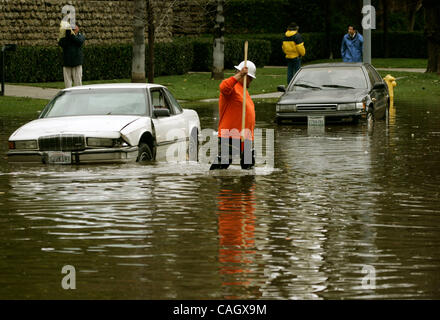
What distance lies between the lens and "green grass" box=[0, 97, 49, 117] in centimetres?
2538

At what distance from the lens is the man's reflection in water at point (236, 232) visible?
25.5 feet

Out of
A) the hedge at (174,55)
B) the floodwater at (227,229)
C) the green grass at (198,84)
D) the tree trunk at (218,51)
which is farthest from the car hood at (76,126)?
the tree trunk at (218,51)

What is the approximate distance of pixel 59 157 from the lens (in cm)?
1409

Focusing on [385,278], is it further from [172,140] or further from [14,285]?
[172,140]

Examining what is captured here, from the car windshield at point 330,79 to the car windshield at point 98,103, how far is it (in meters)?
7.94

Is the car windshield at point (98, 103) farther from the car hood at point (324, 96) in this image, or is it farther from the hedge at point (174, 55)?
the hedge at point (174, 55)

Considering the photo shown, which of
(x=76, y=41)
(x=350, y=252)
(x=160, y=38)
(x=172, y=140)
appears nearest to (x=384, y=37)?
(x=160, y=38)

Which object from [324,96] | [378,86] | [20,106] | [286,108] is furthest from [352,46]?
[286,108]

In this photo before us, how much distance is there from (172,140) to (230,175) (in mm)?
1815

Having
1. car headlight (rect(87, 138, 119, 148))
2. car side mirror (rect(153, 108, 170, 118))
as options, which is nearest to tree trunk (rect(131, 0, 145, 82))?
car side mirror (rect(153, 108, 170, 118))

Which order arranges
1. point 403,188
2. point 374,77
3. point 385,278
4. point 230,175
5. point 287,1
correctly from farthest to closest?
point 287,1 → point 374,77 → point 230,175 → point 403,188 → point 385,278

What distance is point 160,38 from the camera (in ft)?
156

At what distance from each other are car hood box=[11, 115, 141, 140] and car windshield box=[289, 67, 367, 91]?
28.3 feet

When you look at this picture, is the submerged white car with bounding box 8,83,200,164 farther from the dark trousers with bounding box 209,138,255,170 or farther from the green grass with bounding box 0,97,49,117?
the green grass with bounding box 0,97,49,117
